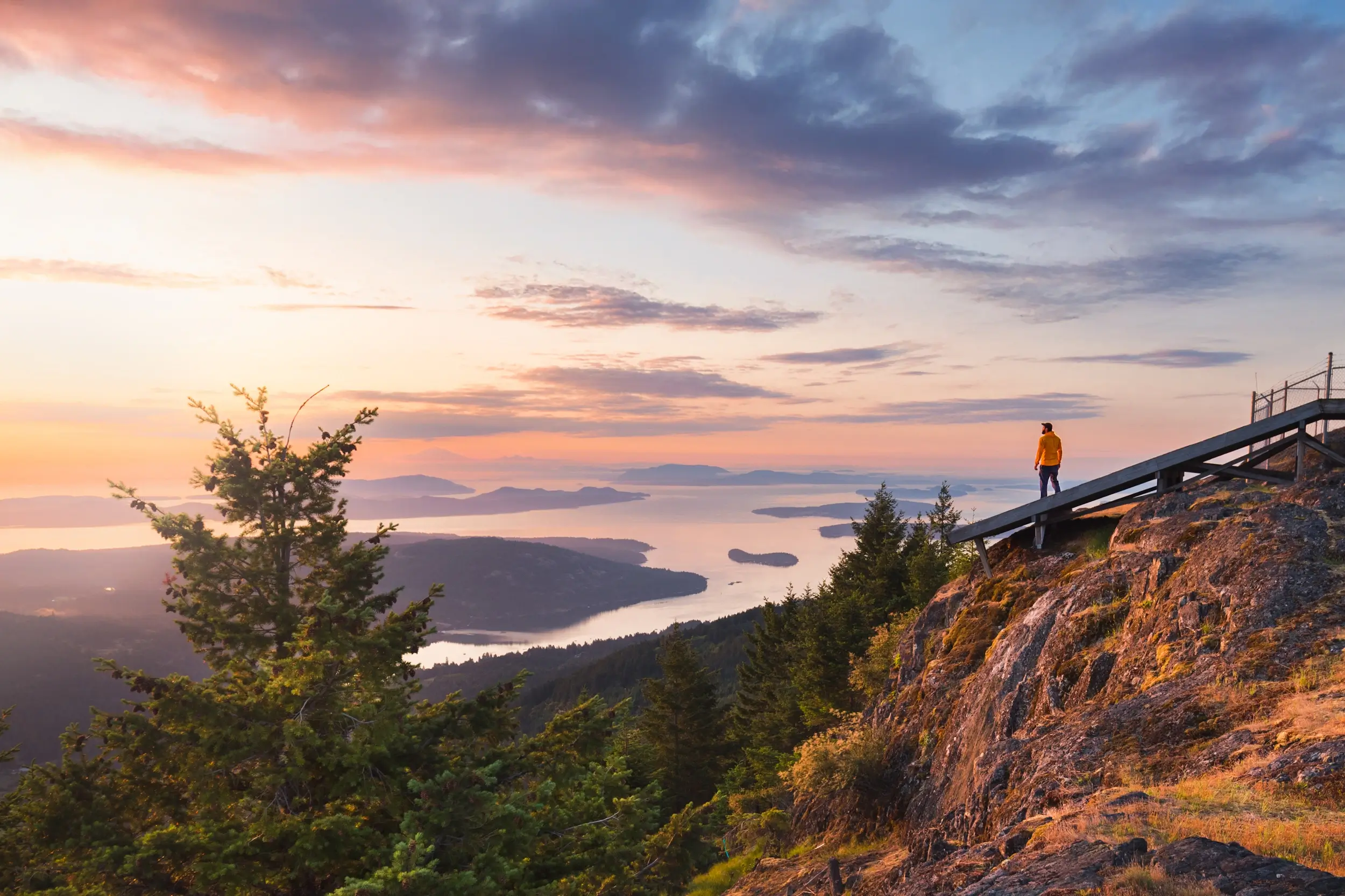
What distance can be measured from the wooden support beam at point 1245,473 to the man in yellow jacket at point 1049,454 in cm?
318

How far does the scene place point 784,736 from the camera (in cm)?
3959

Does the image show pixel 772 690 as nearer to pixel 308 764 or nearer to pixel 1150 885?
pixel 308 764

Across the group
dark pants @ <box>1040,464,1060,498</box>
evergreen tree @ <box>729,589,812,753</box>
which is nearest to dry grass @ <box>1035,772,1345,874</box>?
dark pants @ <box>1040,464,1060,498</box>

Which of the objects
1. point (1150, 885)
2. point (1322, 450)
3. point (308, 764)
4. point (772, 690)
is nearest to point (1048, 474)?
point (1322, 450)

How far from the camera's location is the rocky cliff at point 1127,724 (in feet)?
25.1

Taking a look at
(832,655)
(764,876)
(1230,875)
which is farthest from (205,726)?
(832,655)

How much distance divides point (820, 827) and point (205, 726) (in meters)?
17.1

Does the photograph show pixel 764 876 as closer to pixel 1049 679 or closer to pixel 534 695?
pixel 1049 679

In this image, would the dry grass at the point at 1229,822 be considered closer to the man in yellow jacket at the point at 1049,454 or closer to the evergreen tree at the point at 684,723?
the man in yellow jacket at the point at 1049,454

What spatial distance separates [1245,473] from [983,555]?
22.7 ft

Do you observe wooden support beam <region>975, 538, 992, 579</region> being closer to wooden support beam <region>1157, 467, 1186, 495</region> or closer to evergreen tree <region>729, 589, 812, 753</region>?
wooden support beam <region>1157, 467, 1186, 495</region>

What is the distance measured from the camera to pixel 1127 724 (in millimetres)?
11516

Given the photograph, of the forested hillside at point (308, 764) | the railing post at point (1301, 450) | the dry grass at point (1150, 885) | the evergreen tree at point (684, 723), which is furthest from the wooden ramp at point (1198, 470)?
the evergreen tree at point (684, 723)

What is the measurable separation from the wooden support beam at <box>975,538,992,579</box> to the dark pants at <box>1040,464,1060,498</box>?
237cm
